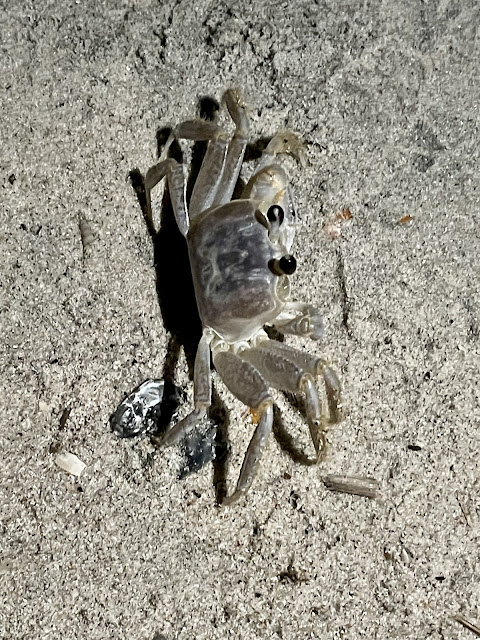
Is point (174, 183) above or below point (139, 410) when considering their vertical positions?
above

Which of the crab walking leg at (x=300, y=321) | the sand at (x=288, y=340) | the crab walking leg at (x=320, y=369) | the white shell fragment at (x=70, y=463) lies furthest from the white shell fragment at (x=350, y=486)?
the white shell fragment at (x=70, y=463)

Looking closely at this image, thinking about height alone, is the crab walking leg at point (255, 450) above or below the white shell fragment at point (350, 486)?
above

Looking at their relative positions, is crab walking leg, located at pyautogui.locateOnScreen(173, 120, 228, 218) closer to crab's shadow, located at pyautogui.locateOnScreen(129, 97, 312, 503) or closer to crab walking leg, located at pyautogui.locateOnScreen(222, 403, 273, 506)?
crab's shadow, located at pyautogui.locateOnScreen(129, 97, 312, 503)

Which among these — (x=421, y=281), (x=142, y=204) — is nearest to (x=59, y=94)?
(x=142, y=204)

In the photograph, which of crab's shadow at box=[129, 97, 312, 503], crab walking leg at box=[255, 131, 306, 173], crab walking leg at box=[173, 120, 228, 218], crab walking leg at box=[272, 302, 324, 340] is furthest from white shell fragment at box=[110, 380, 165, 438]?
crab walking leg at box=[255, 131, 306, 173]

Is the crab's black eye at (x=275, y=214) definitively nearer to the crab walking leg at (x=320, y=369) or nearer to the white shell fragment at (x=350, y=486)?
the crab walking leg at (x=320, y=369)

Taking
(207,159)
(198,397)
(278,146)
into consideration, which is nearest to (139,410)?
(198,397)

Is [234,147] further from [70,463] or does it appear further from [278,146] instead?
[70,463]
